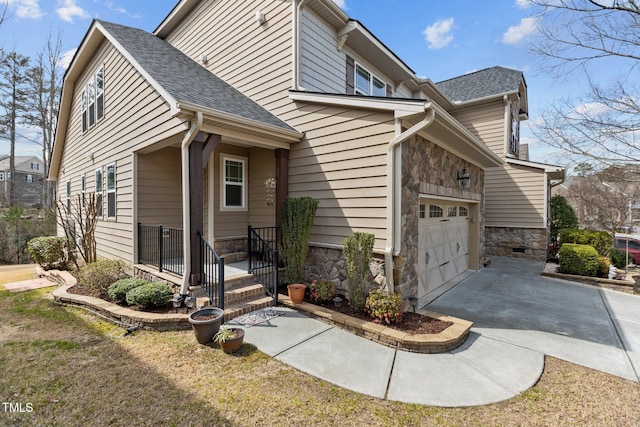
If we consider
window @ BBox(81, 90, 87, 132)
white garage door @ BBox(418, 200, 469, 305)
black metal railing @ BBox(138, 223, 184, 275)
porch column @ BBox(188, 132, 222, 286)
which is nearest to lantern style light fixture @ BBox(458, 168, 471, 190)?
white garage door @ BBox(418, 200, 469, 305)

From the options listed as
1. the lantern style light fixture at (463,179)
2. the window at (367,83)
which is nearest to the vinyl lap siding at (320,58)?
the window at (367,83)

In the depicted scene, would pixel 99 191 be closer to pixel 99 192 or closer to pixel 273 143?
pixel 99 192

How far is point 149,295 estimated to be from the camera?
4637 millimetres

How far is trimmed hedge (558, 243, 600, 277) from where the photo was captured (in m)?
7.72

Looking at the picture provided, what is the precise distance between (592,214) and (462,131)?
1563 cm

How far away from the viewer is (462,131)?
217 inches

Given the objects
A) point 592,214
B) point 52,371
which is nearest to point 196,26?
point 52,371

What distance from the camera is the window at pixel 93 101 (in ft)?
26.7

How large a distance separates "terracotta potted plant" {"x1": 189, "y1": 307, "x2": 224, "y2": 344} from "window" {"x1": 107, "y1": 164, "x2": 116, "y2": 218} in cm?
492

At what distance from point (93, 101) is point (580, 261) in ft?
48.3

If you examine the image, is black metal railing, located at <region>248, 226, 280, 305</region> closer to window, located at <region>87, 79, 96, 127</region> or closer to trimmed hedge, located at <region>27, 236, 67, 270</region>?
trimmed hedge, located at <region>27, 236, 67, 270</region>

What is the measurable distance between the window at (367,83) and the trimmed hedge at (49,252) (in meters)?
9.71

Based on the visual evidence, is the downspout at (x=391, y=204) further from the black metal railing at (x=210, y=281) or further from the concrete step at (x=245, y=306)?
the black metal railing at (x=210, y=281)

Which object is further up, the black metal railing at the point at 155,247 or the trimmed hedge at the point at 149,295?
the black metal railing at the point at 155,247
